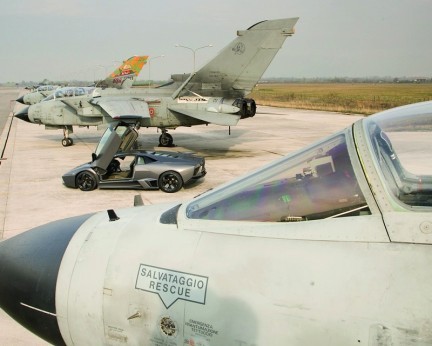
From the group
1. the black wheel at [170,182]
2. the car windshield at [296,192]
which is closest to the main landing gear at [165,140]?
the black wheel at [170,182]

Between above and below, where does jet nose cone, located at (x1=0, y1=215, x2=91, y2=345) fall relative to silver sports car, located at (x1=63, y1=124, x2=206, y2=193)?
above

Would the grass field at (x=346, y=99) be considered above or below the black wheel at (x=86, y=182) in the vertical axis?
above

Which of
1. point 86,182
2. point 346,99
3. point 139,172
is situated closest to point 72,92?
point 86,182

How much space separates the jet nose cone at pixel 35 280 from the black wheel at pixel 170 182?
7468 millimetres

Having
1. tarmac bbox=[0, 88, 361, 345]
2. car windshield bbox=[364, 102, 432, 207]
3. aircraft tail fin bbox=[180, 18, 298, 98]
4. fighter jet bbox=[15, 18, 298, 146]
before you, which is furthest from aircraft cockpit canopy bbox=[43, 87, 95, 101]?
car windshield bbox=[364, 102, 432, 207]

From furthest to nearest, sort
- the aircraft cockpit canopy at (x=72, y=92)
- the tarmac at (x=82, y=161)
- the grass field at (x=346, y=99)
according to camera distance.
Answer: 1. the grass field at (x=346, y=99)
2. the aircraft cockpit canopy at (x=72, y=92)
3. the tarmac at (x=82, y=161)

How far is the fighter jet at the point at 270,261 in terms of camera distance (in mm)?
2043

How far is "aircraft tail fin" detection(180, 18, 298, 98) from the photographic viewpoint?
658 inches

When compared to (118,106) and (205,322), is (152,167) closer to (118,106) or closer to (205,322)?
(118,106)

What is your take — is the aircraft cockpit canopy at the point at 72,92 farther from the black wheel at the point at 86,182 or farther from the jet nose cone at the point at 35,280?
the jet nose cone at the point at 35,280

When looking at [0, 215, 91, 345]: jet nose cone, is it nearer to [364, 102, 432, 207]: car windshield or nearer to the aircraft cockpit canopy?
[364, 102, 432, 207]: car windshield

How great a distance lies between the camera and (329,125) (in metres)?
28.0

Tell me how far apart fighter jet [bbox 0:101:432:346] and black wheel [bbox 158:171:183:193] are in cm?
759

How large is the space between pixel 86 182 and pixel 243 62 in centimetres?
909
